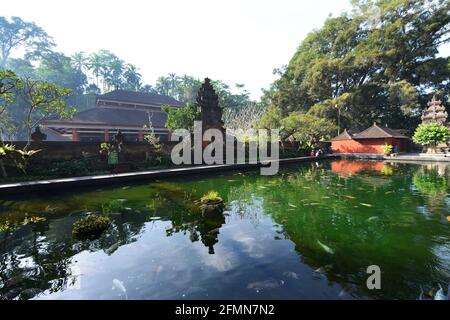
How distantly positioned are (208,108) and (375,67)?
26387 millimetres

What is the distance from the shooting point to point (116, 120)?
22750 mm

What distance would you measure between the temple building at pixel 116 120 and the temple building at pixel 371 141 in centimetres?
2091

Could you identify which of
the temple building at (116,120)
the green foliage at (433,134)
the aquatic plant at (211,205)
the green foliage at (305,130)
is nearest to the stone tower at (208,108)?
the temple building at (116,120)

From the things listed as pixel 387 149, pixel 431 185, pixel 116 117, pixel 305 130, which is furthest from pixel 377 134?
pixel 116 117

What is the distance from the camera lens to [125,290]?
360 cm

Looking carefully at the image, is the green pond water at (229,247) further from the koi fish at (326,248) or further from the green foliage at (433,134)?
the green foliage at (433,134)

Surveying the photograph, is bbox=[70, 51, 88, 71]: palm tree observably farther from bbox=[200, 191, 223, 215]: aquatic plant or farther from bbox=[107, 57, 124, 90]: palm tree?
bbox=[200, 191, 223, 215]: aquatic plant

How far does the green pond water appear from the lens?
3.64 metres

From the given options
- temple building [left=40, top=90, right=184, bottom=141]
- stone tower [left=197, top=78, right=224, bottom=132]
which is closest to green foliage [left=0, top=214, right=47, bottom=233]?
stone tower [left=197, top=78, right=224, bottom=132]

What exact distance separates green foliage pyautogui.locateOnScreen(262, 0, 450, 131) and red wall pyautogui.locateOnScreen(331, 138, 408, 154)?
4.18 meters

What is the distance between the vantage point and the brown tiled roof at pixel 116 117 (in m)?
21.1
